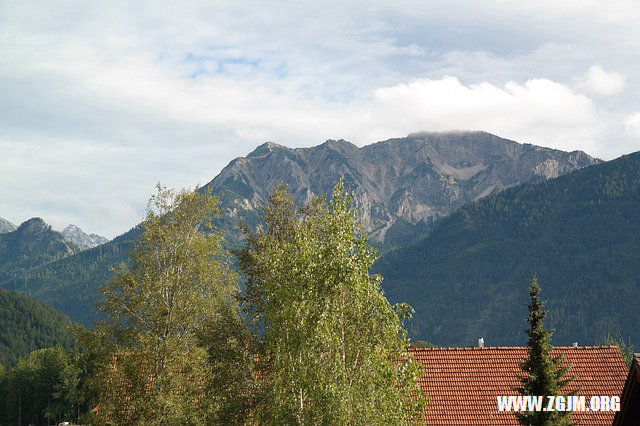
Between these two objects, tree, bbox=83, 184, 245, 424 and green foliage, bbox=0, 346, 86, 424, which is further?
green foliage, bbox=0, 346, 86, 424

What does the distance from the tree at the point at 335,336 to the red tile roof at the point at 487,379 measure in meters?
10.4

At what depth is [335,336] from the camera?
2697 cm

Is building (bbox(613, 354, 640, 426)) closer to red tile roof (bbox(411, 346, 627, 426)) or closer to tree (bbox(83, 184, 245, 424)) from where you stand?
red tile roof (bbox(411, 346, 627, 426))

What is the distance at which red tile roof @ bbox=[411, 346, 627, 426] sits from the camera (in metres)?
37.8

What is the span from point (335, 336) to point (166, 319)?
13768 millimetres

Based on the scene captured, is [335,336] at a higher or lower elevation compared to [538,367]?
higher

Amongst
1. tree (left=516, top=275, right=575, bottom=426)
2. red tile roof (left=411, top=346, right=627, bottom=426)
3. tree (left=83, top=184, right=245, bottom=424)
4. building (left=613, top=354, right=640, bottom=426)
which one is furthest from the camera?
red tile roof (left=411, top=346, right=627, bottom=426)

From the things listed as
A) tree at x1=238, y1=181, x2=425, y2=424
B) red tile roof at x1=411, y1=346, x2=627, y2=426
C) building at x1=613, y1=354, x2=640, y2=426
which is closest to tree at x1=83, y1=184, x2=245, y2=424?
tree at x1=238, y1=181, x2=425, y2=424

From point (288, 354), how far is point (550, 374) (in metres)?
10.5

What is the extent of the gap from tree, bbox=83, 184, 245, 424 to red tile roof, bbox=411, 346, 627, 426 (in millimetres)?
11681

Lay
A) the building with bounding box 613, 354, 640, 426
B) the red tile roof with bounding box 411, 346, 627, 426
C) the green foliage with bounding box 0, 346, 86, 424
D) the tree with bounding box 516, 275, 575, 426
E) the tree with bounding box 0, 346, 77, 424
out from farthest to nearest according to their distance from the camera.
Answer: the tree with bounding box 0, 346, 77, 424 < the green foliage with bounding box 0, 346, 86, 424 < the red tile roof with bounding box 411, 346, 627, 426 < the tree with bounding box 516, 275, 575, 426 < the building with bounding box 613, 354, 640, 426

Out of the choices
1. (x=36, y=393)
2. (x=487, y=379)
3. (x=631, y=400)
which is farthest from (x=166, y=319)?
(x=36, y=393)

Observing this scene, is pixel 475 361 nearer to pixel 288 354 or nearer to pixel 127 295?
pixel 288 354

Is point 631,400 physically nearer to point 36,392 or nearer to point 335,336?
point 335,336
